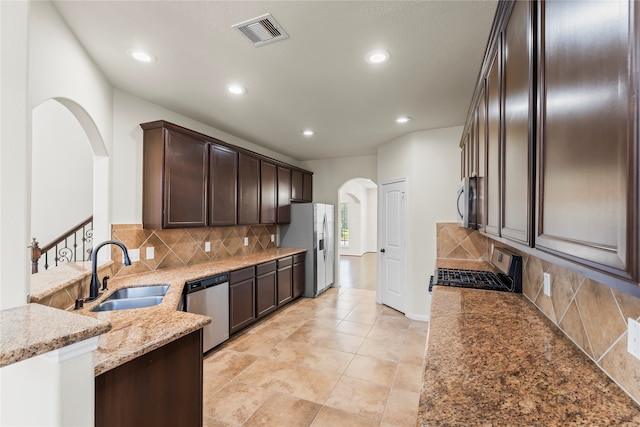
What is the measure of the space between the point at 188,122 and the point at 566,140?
12.4 ft

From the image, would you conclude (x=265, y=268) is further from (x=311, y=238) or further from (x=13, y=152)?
(x=13, y=152)

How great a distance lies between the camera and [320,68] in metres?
2.39

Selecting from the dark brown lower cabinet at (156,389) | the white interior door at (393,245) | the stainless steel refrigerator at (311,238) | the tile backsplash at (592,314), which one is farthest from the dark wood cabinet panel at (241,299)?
the tile backsplash at (592,314)

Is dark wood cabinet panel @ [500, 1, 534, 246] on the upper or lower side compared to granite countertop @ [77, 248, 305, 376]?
upper

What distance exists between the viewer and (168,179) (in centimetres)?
296

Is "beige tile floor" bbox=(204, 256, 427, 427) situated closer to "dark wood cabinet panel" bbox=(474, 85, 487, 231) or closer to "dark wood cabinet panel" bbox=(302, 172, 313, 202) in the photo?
"dark wood cabinet panel" bbox=(474, 85, 487, 231)

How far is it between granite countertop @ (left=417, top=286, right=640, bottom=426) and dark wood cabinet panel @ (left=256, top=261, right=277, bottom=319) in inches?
111

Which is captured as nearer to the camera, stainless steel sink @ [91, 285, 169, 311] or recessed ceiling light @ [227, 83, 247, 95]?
stainless steel sink @ [91, 285, 169, 311]

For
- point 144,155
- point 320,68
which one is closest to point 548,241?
point 320,68

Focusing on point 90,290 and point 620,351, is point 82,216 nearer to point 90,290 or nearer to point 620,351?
point 90,290

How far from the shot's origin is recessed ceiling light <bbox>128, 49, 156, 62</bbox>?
215cm

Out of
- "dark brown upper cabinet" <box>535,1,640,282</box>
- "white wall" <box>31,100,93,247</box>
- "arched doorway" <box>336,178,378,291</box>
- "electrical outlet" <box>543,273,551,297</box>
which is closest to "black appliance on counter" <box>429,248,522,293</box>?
"electrical outlet" <box>543,273,551,297</box>

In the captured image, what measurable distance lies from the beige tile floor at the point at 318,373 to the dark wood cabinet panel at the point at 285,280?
355 millimetres

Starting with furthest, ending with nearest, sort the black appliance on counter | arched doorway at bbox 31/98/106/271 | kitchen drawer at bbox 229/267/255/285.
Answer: arched doorway at bbox 31/98/106/271 → kitchen drawer at bbox 229/267/255/285 → the black appliance on counter
